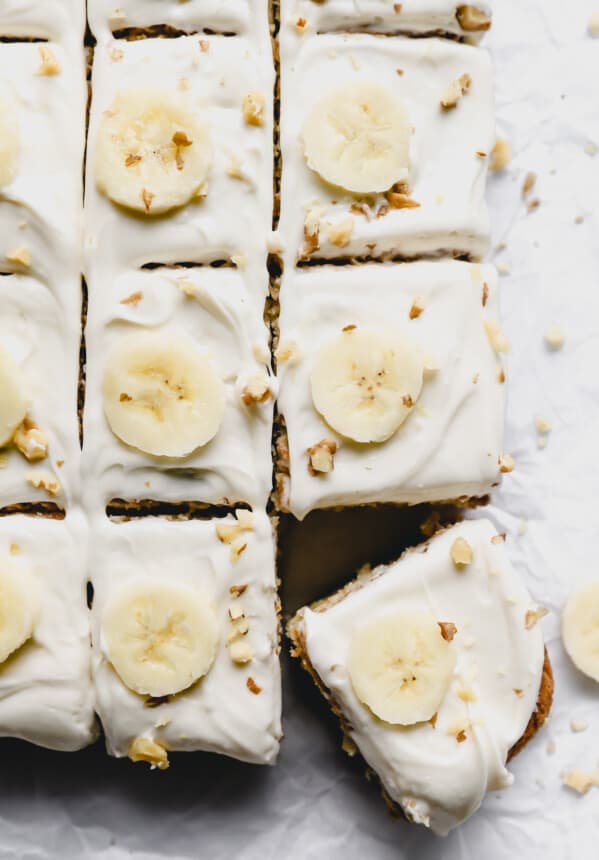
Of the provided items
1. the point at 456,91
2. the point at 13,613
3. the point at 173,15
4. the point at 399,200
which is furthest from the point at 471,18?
the point at 13,613

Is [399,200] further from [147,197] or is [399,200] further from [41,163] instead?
[41,163]

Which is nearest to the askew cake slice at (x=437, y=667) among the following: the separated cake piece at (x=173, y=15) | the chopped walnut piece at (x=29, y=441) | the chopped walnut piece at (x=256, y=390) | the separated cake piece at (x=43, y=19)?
the chopped walnut piece at (x=256, y=390)

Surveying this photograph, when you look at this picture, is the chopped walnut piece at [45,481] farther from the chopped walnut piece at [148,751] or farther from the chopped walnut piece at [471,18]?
the chopped walnut piece at [471,18]

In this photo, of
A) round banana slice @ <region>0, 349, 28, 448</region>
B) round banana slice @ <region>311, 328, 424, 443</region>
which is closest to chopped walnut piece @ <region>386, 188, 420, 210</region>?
round banana slice @ <region>311, 328, 424, 443</region>

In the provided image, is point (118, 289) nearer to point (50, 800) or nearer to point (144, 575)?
point (144, 575)

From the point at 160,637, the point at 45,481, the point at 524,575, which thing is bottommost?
the point at 524,575

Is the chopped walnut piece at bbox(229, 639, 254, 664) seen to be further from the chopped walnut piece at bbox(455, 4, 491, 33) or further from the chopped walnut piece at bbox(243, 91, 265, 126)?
the chopped walnut piece at bbox(455, 4, 491, 33)
